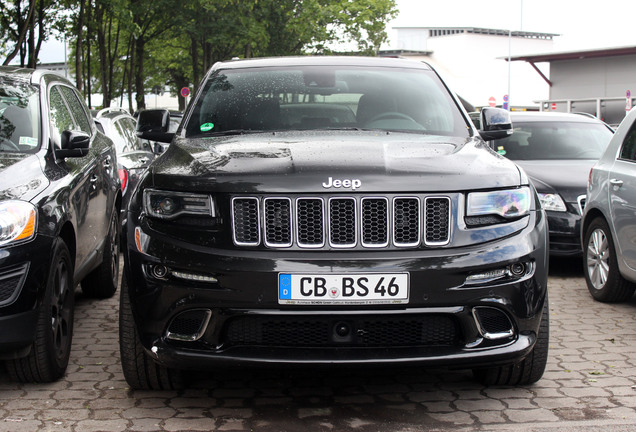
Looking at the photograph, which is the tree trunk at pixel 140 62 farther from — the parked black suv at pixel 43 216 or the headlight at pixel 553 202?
the parked black suv at pixel 43 216

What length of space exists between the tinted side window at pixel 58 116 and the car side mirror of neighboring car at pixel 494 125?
271cm

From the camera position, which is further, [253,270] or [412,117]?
[412,117]

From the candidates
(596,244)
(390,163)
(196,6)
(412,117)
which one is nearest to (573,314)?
(596,244)

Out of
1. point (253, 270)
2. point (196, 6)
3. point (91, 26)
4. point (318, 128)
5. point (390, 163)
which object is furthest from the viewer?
point (196, 6)

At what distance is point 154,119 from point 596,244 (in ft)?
12.7

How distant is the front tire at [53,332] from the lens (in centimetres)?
475

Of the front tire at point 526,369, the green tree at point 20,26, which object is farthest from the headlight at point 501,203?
the green tree at point 20,26

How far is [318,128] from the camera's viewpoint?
5.33m

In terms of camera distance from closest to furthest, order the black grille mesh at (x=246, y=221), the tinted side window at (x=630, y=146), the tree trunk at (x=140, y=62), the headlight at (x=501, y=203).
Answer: the black grille mesh at (x=246, y=221) → the headlight at (x=501, y=203) → the tinted side window at (x=630, y=146) → the tree trunk at (x=140, y=62)

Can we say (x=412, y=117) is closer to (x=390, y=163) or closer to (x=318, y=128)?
(x=318, y=128)

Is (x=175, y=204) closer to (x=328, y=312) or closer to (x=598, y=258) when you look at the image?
(x=328, y=312)

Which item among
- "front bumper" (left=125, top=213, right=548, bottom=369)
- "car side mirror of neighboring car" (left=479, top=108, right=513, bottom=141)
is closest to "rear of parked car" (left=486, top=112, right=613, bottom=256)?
"car side mirror of neighboring car" (left=479, top=108, right=513, bottom=141)

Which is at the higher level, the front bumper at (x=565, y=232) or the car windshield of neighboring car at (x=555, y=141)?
the car windshield of neighboring car at (x=555, y=141)

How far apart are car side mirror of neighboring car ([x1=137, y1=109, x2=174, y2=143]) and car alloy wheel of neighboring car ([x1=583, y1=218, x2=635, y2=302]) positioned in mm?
3651
